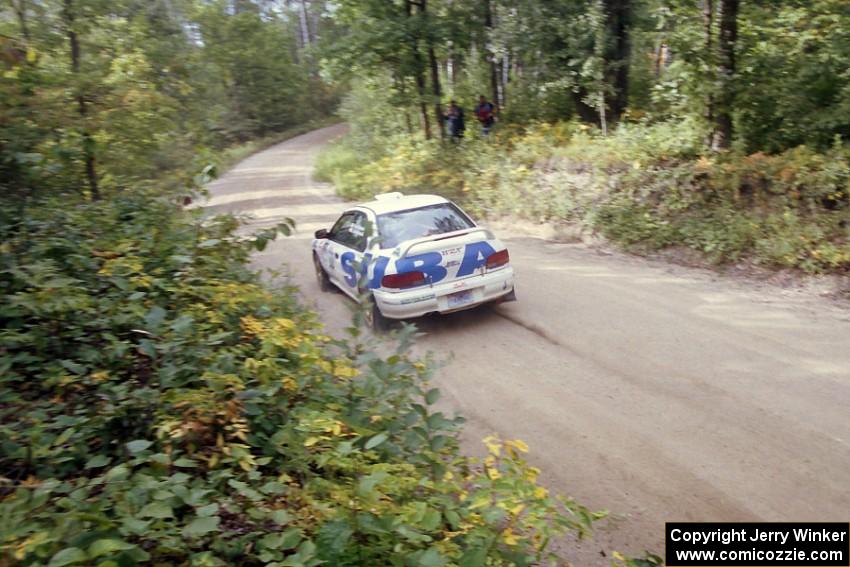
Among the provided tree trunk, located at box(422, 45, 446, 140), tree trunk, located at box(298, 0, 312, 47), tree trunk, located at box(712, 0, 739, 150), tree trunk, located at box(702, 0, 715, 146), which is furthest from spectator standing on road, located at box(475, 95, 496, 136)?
tree trunk, located at box(298, 0, 312, 47)

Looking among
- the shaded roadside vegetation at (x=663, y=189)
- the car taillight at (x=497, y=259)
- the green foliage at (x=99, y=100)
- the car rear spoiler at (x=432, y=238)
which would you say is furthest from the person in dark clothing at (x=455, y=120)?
the car taillight at (x=497, y=259)

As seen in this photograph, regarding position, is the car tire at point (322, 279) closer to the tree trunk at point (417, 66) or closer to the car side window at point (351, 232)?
the car side window at point (351, 232)

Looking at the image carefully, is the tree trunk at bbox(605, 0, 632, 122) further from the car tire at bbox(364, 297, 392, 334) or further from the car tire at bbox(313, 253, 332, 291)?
the car tire at bbox(364, 297, 392, 334)

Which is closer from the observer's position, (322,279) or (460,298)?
(460,298)

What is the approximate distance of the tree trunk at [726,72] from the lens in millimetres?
11234

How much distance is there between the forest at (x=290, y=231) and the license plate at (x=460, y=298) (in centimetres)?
162

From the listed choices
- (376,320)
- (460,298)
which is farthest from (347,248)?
(460,298)

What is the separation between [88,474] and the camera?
133 inches

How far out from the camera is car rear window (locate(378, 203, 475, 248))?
8.19 meters

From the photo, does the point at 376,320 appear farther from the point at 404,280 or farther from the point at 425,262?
the point at 425,262

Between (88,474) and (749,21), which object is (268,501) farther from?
(749,21)

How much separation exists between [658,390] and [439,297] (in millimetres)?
2906

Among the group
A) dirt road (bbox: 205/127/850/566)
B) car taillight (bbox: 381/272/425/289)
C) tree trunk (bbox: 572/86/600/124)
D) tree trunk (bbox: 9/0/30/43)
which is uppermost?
tree trunk (bbox: 9/0/30/43)

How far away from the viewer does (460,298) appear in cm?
791
